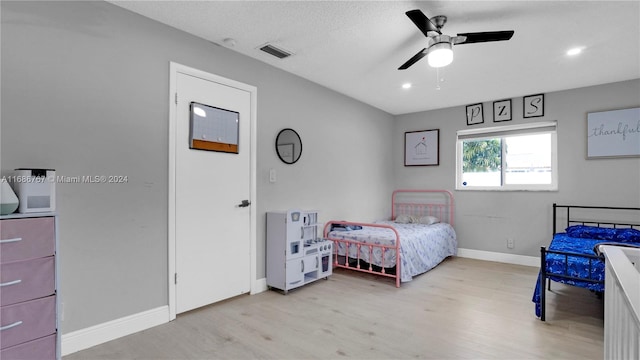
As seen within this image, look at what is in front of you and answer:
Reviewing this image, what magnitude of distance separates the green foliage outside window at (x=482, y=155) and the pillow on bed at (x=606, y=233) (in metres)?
1.37

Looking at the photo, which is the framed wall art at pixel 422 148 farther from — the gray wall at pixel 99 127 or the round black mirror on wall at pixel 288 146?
the gray wall at pixel 99 127

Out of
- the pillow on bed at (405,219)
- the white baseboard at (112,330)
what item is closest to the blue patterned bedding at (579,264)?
the pillow on bed at (405,219)

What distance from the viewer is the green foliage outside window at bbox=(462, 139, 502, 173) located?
15.5ft

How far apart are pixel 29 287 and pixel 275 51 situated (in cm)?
251

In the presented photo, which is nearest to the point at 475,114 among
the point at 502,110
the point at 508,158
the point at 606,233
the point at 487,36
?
the point at 502,110

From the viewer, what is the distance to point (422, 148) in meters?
5.29

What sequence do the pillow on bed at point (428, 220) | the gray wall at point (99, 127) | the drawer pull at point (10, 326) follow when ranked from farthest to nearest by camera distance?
the pillow on bed at point (428, 220) < the gray wall at point (99, 127) < the drawer pull at point (10, 326)

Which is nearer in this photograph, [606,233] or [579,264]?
[579,264]

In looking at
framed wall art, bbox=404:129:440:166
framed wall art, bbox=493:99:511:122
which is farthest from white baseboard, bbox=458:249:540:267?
framed wall art, bbox=493:99:511:122

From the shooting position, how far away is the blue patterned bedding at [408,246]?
3508 mm

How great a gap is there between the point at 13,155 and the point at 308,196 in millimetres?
2643

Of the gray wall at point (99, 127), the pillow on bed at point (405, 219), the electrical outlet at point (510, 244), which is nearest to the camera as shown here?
the gray wall at point (99, 127)

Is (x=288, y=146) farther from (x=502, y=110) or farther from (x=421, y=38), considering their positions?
(x=502, y=110)

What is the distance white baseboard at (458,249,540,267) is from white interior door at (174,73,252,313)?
11.2 feet
